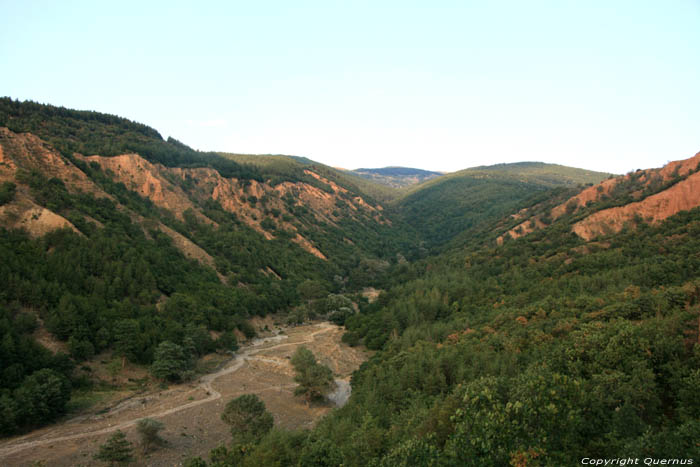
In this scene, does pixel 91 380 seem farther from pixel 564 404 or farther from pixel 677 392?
pixel 677 392

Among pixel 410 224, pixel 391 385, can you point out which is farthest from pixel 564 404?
pixel 410 224

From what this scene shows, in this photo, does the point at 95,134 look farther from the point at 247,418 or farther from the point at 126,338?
the point at 247,418

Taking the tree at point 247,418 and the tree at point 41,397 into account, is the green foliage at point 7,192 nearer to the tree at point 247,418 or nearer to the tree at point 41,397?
the tree at point 41,397

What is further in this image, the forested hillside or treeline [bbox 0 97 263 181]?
treeline [bbox 0 97 263 181]

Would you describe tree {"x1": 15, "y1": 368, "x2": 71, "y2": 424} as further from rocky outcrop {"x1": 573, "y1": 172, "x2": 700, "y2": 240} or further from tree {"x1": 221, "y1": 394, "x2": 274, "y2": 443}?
rocky outcrop {"x1": 573, "y1": 172, "x2": 700, "y2": 240}

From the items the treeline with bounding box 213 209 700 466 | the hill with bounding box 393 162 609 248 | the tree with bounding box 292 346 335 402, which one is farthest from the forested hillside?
the hill with bounding box 393 162 609 248

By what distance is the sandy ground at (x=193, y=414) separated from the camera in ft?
82.6

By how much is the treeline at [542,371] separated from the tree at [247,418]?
15.0 ft

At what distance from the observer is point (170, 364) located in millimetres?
38625

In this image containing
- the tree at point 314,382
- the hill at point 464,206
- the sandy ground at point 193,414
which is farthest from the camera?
the hill at point 464,206

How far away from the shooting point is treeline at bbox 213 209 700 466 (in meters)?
13.6

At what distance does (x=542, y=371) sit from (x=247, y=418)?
20.3 m

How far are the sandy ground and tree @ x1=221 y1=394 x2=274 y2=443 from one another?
2.00 meters

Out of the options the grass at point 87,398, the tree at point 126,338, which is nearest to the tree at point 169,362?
the tree at point 126,338
